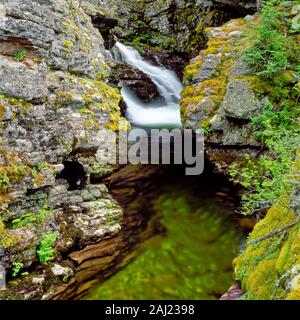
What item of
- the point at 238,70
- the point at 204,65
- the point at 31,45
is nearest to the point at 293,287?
the point at 31,45

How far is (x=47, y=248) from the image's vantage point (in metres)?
6.46

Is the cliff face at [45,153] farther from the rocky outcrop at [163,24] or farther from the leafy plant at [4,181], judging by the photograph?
the rocky outcrop at [163,24]

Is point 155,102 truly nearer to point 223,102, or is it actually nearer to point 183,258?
point 223,102

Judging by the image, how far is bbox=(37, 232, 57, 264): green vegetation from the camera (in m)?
6.37

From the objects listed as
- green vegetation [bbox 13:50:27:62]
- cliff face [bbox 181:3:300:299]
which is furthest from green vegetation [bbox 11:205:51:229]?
cliff face [bbox 181:3:300:299]

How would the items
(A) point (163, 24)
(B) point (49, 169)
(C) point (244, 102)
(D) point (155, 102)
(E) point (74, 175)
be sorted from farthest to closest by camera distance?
1. (A) point (163, 24)
2. (D) point (155, 102)
3. (C) point (244, 102)
4. (E) point (74, 175)
5. (B) point (49, 169)

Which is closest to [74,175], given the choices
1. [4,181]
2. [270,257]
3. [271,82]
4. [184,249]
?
[4,181]

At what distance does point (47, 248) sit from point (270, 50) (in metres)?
8.02

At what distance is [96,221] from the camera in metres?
7.59

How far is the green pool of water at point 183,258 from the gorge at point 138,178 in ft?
0.10

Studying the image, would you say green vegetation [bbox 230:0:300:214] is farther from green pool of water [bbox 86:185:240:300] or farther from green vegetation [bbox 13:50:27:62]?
green vegetation [bbox 13:50:27:62]

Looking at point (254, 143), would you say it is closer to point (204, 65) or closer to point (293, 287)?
point (204, 65)

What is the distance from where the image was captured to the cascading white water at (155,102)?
44.1 feet

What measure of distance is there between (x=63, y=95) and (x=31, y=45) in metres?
1.44
